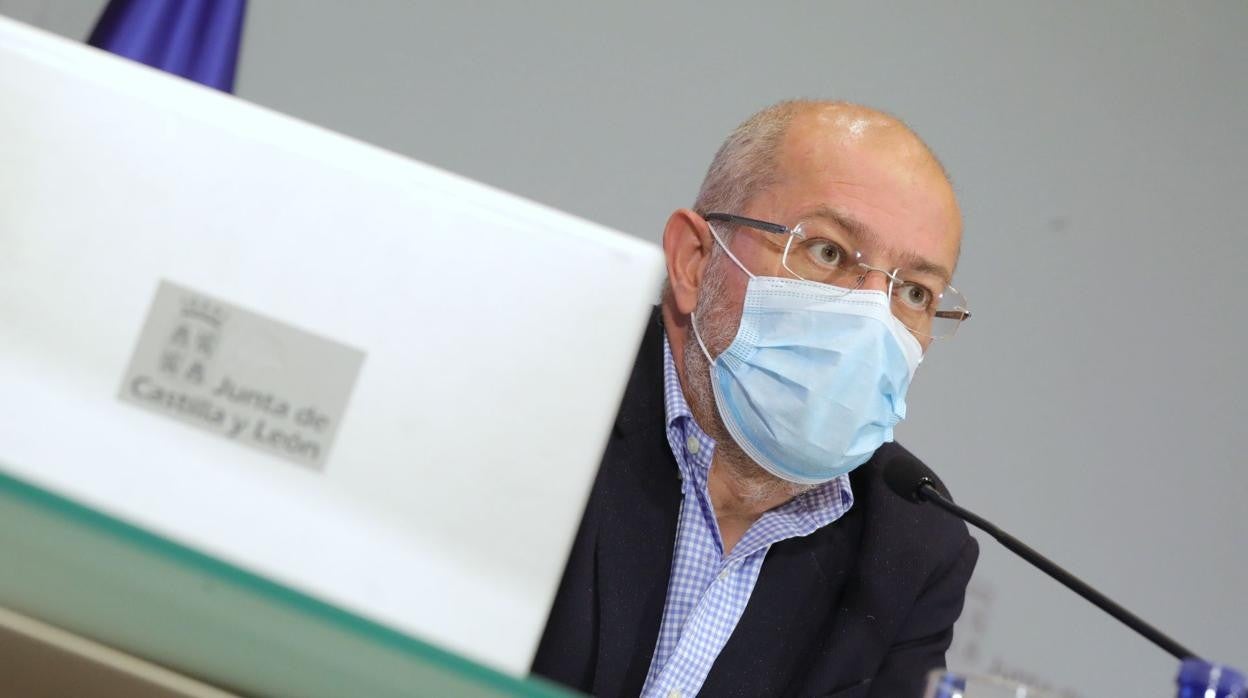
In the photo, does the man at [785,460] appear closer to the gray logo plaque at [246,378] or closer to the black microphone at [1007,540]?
the black microphone at [1007,540]

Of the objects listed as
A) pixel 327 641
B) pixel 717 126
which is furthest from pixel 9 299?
pixel 717 126

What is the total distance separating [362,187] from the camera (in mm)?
591

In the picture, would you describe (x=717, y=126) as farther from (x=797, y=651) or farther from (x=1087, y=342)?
(x=797, y=651)

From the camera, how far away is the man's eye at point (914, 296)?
1510 mm

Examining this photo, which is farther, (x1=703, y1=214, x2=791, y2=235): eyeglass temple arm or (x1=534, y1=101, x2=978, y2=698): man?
(x1=703, y1=214, x2=791, y2=235): eyeglass temple arm

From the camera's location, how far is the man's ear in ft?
5.29

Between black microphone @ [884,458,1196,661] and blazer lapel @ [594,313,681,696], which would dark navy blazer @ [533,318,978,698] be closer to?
blazer lapel @ [594,313,681,696]

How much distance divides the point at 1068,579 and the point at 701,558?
0.42m

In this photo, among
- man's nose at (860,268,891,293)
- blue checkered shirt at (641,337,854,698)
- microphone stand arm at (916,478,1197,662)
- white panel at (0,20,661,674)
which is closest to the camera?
white panel at (0,20,661,674)

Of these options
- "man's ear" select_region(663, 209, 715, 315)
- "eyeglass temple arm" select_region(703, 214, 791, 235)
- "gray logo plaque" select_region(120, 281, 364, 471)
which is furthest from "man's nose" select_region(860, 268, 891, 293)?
"gray logo plaque" select_region(120, 281, 364, 471)

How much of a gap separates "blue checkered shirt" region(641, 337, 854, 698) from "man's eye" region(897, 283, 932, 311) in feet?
0.74

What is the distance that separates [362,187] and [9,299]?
18cm

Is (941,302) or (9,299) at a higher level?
(941,302)

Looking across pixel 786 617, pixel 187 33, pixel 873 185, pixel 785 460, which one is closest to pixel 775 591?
pixel 786 617
